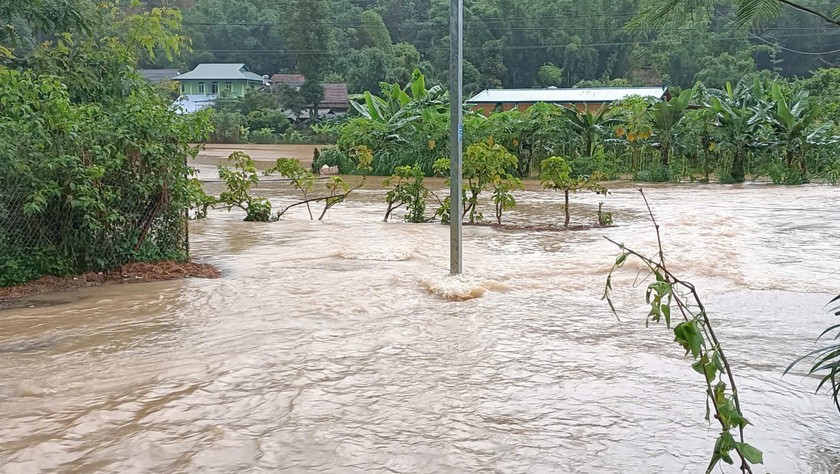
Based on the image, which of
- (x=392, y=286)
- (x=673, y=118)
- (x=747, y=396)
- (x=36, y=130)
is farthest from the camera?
(x=673, y=118)

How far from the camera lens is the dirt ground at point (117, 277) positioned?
858 centimetres

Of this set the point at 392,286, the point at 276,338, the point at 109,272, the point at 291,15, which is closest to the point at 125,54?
the point at 109,272

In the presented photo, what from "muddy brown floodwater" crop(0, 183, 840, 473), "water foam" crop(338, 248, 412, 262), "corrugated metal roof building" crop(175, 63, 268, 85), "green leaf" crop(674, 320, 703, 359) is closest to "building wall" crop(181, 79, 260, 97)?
"corrugated metal roof building" crop(175, 63, 268, 85)

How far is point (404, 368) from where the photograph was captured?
20.5 ft

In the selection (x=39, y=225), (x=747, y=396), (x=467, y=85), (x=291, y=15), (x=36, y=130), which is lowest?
(x=747, y=396)

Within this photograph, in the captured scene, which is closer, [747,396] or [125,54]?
[747,396]

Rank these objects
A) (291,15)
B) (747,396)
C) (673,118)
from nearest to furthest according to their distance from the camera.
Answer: (747,396)
(673,118)
(291,15)

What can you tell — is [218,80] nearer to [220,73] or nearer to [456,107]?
[220,73]

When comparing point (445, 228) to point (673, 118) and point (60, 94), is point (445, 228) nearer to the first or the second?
point (60, 94)

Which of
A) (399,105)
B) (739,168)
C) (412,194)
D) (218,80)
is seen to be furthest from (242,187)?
(218,80)

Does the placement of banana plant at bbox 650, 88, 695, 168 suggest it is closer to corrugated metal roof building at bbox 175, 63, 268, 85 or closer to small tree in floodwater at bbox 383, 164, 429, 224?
small tree in floodwater at bbox 383, 164, 429, 224

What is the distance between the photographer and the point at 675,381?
587 cm

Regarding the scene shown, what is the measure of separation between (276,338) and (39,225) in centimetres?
328

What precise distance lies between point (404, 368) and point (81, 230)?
4.60 m
